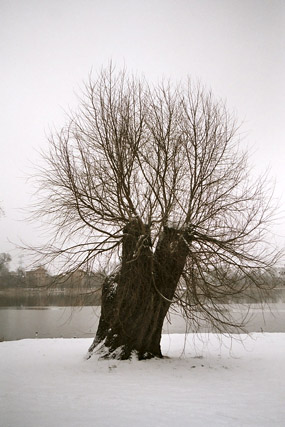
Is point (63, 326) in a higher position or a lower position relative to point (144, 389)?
lower

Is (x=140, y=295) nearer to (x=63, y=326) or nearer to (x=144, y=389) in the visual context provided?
(x=144, y=389)

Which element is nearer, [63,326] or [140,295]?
[140,295]

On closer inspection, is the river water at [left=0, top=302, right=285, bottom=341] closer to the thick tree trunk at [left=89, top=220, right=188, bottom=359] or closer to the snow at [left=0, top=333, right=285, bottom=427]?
the snow at [left=0, top=333, right=285, bottom=427]

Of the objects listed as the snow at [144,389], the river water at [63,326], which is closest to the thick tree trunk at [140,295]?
the snow at [144,389]

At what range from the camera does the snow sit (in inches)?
180

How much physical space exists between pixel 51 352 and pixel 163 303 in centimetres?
358

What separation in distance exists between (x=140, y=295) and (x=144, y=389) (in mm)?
2299

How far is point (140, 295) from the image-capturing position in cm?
796

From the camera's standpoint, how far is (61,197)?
27.0ft

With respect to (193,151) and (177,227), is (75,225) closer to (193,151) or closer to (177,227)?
(177,227)

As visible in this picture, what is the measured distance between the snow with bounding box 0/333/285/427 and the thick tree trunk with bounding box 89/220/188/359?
420 mm

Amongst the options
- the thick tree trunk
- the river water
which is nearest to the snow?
the thick tree trunk

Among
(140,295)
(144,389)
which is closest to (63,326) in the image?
(140,295)

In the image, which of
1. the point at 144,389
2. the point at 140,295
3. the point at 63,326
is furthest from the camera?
the point at 63,326
